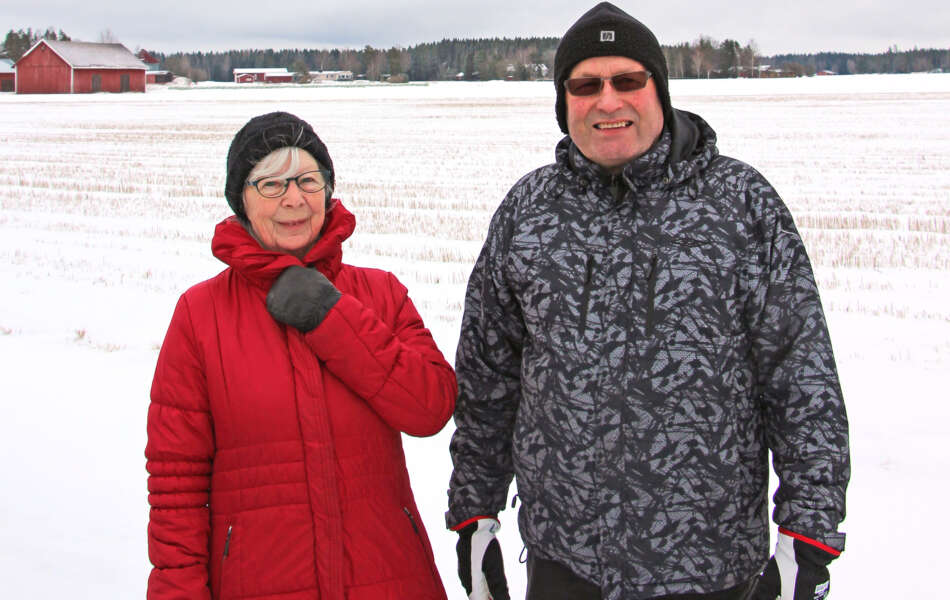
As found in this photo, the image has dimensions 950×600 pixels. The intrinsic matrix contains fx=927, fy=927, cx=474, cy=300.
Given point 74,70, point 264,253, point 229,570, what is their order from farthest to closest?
point 74,70 < point 264,253 < point 229,570

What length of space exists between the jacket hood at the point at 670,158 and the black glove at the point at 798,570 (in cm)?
85

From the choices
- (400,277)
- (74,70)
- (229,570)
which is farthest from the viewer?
(74,70)

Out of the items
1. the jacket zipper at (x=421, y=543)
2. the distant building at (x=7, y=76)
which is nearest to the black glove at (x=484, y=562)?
the jacket zipper at (x=421, y=543)

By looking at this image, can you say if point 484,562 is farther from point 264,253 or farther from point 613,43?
point 613,43

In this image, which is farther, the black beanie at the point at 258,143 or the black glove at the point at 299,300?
the black beanie at the point at 258,143

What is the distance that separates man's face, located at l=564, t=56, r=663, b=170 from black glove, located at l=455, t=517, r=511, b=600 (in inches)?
39.6

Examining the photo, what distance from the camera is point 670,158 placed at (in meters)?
2.11

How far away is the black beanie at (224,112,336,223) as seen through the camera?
2.28 m

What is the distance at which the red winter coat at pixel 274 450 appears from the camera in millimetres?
2123

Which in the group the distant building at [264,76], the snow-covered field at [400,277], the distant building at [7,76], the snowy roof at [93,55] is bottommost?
the snow-covered field at [400,277]

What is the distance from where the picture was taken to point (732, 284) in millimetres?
2043

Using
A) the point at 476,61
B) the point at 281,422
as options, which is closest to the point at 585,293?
the point at 281,422

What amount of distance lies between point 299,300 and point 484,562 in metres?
0.86

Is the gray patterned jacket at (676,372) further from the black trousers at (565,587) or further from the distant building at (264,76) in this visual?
the distant building at (264,76)
